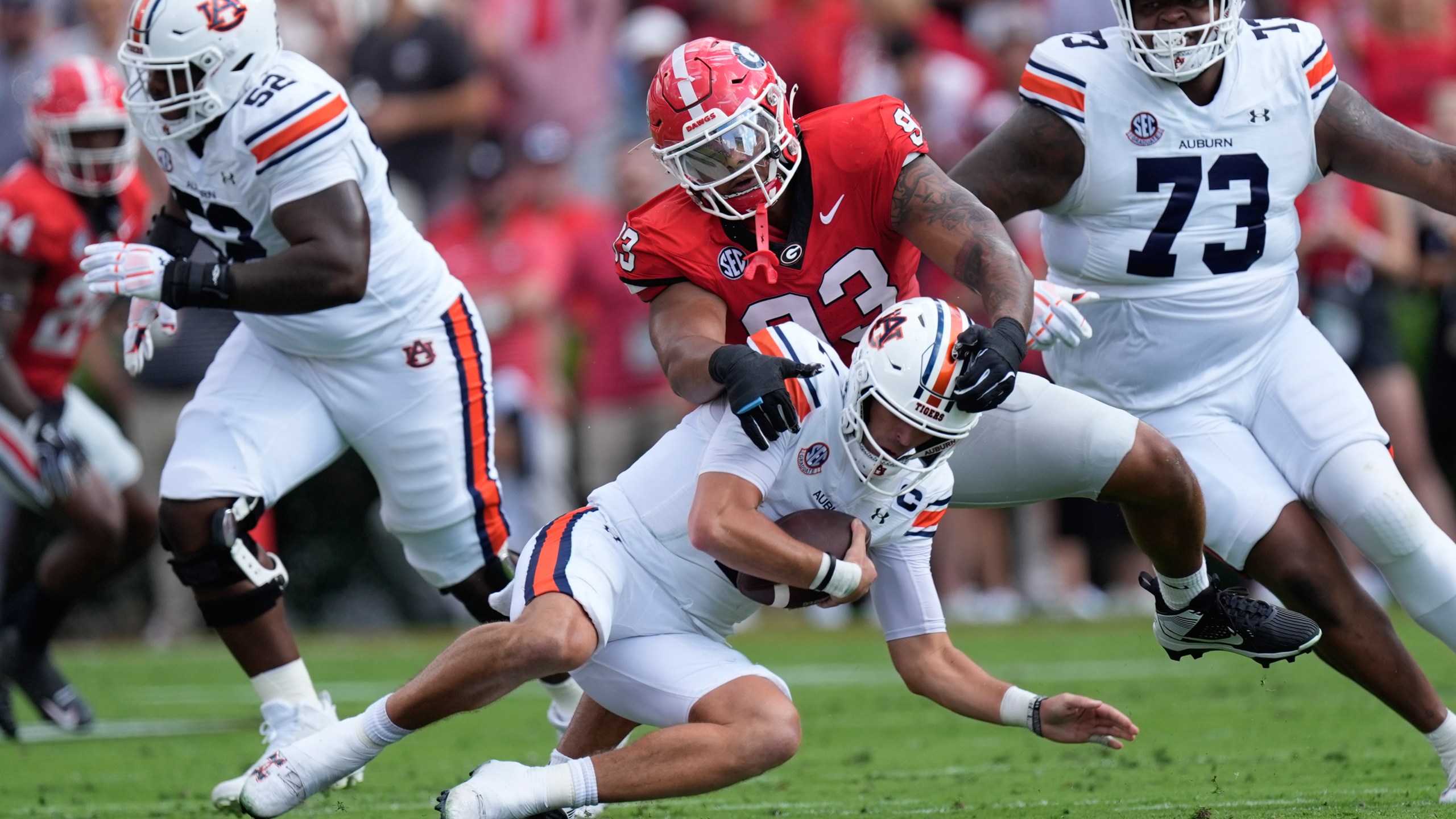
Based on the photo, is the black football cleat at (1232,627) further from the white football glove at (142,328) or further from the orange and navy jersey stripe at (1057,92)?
the white football glove at (142,328)

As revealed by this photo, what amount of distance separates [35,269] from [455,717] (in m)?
2.32

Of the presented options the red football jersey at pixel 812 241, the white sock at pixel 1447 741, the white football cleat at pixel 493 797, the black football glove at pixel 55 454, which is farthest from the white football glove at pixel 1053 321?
the black football glove at pixel 55 454

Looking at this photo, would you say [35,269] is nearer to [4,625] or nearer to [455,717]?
[4,625]

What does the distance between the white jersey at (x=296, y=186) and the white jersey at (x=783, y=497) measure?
1262mm

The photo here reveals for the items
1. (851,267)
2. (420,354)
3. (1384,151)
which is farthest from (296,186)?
(1384,151)

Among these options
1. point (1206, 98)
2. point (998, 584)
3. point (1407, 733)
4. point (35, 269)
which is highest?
point (1206, 98)

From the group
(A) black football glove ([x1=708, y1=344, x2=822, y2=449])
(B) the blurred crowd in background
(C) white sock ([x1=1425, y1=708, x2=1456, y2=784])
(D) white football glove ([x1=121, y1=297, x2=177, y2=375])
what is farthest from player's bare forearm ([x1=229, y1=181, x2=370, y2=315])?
(B) the blurred crowd in background

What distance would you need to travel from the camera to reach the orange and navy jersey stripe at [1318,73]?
456cm

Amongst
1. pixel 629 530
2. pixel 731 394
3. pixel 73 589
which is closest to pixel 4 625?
pixel 73 589

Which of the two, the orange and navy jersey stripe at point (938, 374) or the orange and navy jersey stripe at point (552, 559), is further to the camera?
the orange and navy jersey stripe at point (552, 559)

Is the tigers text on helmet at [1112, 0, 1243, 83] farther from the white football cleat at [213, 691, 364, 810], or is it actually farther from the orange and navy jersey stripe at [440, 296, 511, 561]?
the white football cleat at [213, 691, 364, 810]

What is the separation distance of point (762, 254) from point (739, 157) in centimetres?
24

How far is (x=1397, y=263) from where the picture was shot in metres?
9.03

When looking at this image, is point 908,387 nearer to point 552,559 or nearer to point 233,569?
point 552,559
